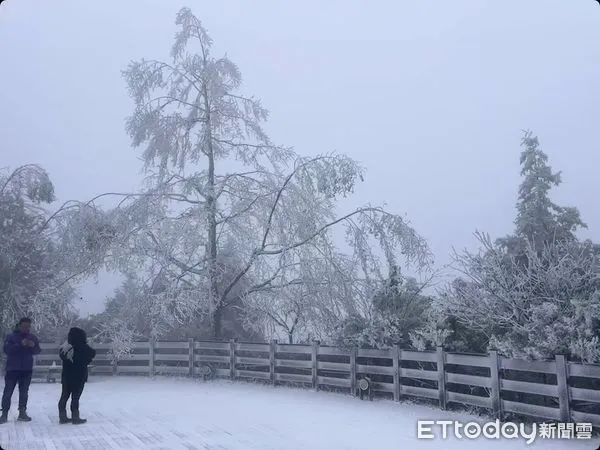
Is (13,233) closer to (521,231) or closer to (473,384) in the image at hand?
(473,384)

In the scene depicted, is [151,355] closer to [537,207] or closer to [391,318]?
[391,318]

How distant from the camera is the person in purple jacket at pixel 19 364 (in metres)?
8.99

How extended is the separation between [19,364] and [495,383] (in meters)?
6.60

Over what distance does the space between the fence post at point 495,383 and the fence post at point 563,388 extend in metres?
1.03

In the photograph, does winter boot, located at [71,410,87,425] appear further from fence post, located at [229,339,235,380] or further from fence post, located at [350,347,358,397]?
fence post, located at [229,339,235,380]

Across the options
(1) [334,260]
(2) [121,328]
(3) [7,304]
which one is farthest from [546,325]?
(3) [7,304]

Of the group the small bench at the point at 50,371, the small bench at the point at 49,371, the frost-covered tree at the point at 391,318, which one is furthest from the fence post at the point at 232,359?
the small bench at the point at 49,371

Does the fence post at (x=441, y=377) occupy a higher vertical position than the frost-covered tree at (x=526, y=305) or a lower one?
lower

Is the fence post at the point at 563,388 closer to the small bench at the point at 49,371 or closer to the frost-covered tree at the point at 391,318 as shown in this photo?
the frost-covered tree at the point at 391,318

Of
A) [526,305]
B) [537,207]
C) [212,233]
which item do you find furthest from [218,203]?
[537,207]

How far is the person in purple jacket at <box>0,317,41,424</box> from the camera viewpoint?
29.5 ft

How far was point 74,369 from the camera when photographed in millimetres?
8891

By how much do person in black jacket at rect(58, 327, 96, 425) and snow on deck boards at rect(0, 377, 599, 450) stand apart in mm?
Answer: 250

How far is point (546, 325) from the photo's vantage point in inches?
321
